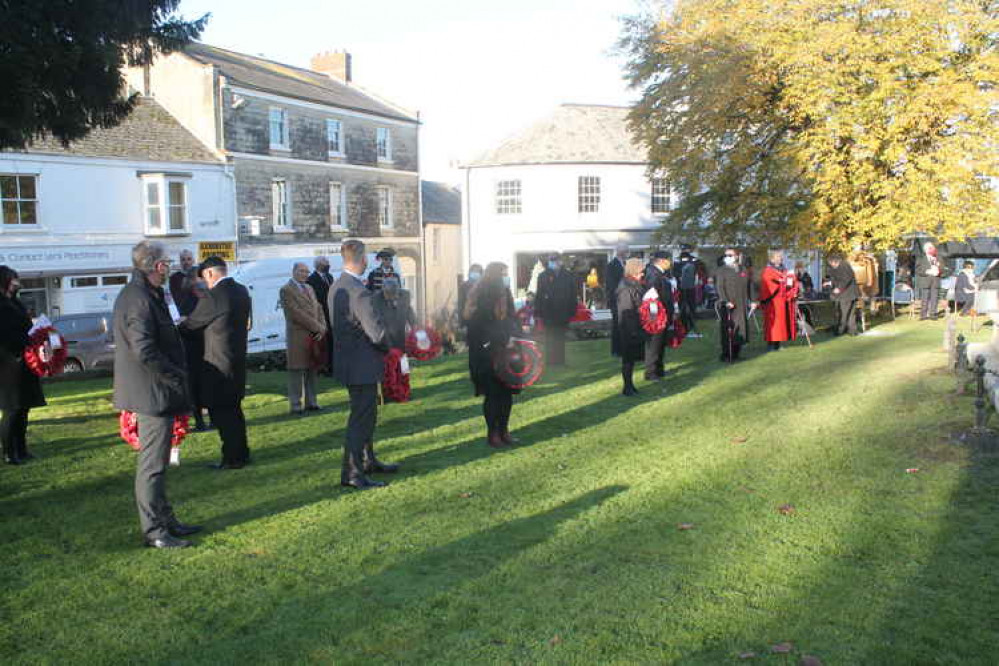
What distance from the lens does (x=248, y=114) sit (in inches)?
1362

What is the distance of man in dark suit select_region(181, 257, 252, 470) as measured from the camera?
8.16 metres

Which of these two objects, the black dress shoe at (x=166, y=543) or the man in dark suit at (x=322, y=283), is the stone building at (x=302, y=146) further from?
the black dress shoe at (x=166, y=543)

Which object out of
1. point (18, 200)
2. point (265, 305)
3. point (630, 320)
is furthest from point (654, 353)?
point (18, 200)

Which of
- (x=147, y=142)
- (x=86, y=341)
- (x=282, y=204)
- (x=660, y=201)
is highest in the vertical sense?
(x=147, y=142)

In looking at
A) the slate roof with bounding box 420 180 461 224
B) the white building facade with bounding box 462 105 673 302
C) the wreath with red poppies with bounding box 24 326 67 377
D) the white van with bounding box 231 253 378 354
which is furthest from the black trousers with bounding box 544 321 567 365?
the slate roof with bounding box 420 180 461 224

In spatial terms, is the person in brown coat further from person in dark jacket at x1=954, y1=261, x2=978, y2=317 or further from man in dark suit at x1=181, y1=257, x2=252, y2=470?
person in dark jacket at x1=954, y1=261, x2=978, y2=317

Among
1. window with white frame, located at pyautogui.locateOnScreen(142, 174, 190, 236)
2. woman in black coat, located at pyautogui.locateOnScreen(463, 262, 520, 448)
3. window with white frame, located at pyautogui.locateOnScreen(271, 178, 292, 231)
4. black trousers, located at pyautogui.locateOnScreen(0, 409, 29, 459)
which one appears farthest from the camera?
window with white frame, located at pyautogui.locateOnScreen(271, 178, 292, 231)

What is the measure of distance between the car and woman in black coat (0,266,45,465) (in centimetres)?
1316

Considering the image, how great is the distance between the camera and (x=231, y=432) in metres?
8.31

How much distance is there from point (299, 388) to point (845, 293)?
12.3 meters

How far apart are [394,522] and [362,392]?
4.53ft

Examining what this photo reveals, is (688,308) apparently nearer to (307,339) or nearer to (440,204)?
(307,339)

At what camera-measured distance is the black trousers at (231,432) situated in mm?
8266

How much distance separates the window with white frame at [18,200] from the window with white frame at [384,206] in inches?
663
